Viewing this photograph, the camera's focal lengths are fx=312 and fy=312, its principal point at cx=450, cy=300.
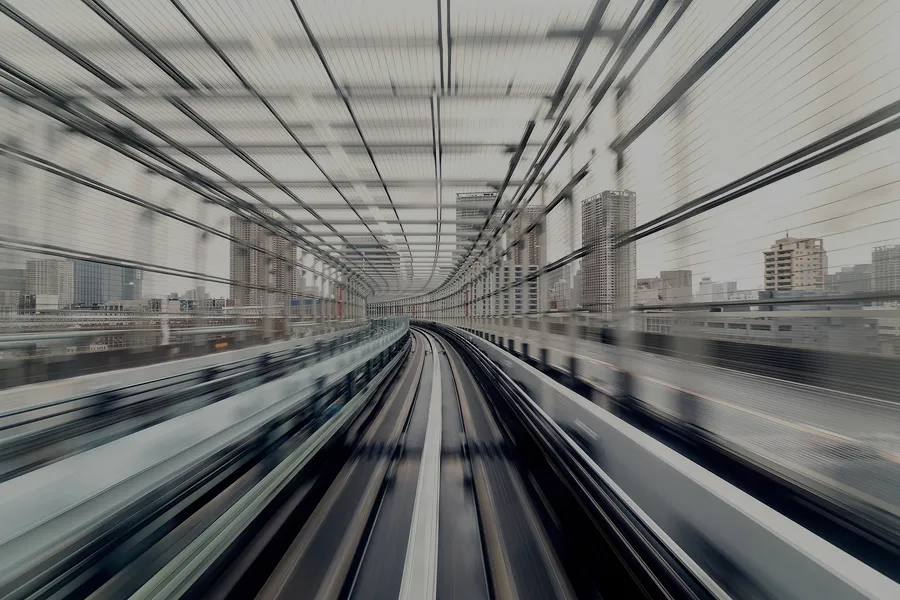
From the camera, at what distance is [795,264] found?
125cm

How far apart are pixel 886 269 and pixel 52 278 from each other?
5.57 metres

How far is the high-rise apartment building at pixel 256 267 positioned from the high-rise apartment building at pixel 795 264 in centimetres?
760

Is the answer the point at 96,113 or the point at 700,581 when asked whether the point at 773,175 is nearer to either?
the point at 700,581

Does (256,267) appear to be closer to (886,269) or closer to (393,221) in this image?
(393,221)

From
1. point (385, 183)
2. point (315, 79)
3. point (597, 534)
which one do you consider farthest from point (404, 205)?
point (597, 534)

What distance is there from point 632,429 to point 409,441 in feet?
7.37

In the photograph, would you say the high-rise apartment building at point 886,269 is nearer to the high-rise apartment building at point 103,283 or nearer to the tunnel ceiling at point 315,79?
the tunnel ceiling at point 315,79

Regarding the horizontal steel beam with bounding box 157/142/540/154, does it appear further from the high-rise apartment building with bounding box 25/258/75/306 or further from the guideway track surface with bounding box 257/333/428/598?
the guideway track surface with bounding box 257/333/428/598

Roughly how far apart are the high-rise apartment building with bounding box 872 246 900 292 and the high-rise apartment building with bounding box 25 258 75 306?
17.2ft

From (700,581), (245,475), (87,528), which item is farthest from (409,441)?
(700,581)

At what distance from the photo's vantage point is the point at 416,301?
134ft

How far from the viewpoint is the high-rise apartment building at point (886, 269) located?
3.07ft

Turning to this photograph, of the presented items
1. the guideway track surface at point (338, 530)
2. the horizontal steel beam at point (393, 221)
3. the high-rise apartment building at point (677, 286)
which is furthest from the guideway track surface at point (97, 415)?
the horizontal steel beam at point (393, 221)

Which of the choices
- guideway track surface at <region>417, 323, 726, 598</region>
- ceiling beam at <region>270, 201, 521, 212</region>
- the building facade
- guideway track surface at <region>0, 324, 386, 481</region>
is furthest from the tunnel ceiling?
guideway track surface at <region>417, 323, 726, 598</region>
